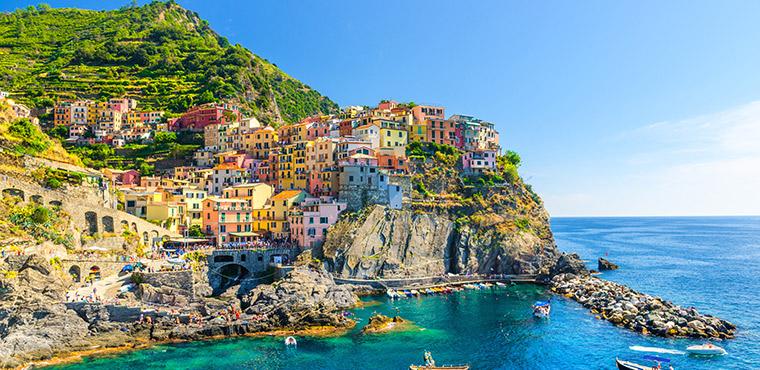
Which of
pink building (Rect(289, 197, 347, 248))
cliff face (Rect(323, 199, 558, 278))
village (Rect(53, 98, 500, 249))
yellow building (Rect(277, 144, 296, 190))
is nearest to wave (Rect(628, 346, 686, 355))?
cliff face (Rect(323, 199, 558, 278))

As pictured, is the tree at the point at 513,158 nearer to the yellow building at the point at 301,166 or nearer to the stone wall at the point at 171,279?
the yellow building at the point at 301,166

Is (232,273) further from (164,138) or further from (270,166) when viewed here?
(164,138)

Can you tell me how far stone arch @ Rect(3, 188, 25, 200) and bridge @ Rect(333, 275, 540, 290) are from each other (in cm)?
3669

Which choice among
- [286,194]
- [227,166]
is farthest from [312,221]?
[227,166]

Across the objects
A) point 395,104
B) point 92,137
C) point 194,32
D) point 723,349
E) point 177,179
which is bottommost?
point 723,349

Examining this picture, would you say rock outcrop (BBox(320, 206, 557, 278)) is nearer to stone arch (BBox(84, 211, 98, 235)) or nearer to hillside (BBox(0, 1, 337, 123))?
stone arch (BBox(84, 211, 98, 235))

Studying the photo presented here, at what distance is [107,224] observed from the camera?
2435 inches

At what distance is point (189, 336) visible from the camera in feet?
159

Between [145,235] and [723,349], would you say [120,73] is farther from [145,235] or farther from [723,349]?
[723,349]

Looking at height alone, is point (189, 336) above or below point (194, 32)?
below

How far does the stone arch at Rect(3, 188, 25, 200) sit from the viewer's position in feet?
181

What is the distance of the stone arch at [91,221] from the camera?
197 ft

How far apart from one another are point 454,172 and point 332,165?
21544mm

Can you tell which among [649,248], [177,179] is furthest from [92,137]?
[649,248]
